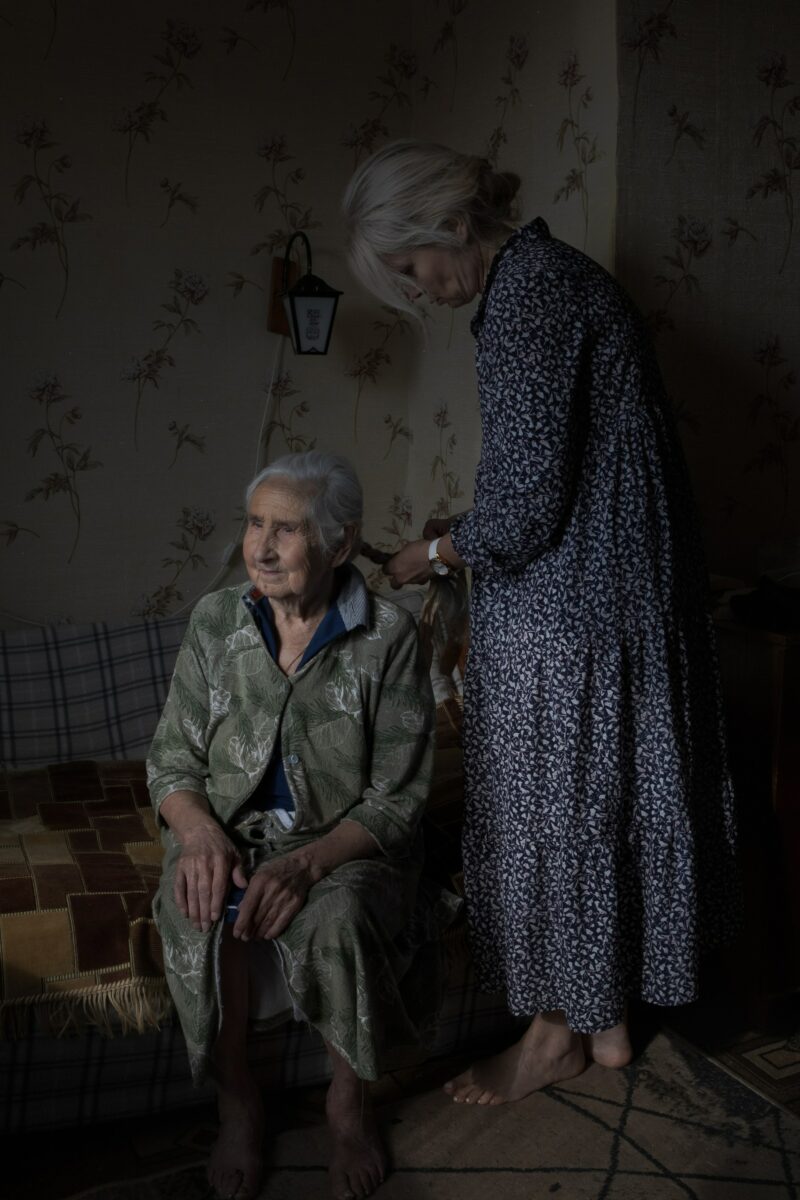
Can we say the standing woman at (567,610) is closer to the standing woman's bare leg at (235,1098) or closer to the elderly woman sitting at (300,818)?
the elderly woman sitting at (300,818)

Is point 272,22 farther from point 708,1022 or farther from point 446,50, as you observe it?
point 708,1022

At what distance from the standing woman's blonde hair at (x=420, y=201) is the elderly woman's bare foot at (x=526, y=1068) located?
1.24 m

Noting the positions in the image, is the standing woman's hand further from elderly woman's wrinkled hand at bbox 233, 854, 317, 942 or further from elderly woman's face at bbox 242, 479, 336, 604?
elderly woman's wrinkled hand at bbox 233, 854, 317, 942

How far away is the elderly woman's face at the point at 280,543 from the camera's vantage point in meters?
1.85

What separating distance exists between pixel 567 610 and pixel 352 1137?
88 centimetres

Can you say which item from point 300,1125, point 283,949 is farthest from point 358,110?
point 300,1125

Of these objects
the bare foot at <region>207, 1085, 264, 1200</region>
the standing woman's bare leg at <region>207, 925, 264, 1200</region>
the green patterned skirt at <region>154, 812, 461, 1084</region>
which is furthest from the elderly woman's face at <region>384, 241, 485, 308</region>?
the bare foot at <region>207, 1085, 264, 1200</region>

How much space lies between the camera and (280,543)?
1.86 metres

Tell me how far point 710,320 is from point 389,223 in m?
0.92

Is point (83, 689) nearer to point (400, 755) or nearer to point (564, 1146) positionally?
point (400, 755)

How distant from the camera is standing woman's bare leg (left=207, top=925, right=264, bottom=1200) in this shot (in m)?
1.75

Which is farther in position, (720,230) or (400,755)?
(720,230)

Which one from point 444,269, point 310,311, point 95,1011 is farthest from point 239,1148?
point 310,311

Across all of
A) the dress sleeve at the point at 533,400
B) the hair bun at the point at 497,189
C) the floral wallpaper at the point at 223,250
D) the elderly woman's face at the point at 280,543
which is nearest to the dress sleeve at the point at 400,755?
the elderly woman's face at the point at 280,543
